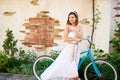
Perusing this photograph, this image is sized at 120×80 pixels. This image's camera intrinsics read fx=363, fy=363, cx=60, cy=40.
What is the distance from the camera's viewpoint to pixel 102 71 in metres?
7.96

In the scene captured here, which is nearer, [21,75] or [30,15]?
[21,75]

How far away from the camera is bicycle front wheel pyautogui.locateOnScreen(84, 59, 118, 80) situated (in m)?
7.67

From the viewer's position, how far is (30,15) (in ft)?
31.2

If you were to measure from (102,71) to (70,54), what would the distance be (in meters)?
1.04

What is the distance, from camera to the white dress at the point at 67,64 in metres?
7.33

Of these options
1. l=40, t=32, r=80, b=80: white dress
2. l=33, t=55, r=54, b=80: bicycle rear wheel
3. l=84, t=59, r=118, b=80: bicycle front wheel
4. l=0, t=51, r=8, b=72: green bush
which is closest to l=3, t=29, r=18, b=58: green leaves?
l=0, t=51, r=8, b=72: green bush

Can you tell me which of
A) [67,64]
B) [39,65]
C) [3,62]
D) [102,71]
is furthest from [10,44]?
[102,71]

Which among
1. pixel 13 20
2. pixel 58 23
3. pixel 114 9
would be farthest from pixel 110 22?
pixel 13 20

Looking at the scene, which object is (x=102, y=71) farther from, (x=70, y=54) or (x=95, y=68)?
(x=70, y=54)

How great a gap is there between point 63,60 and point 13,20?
9.18 ft

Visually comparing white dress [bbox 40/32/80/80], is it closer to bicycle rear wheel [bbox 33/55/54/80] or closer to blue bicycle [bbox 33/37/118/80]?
blue bicycle [bbox 33/37/118/80]

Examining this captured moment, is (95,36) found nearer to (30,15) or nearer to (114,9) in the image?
(114,9)

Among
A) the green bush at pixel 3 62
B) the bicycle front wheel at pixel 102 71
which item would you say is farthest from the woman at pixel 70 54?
the green bush at pixel 3 62

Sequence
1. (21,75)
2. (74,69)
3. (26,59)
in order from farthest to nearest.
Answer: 1. (26,59)
2. (21,75)
3. (74,69)
